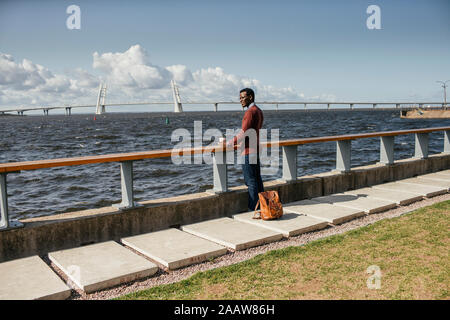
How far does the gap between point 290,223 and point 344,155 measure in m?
2.74

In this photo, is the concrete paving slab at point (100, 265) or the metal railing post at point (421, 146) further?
the metal railing post at point (421, 146)

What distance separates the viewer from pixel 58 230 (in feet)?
15.0

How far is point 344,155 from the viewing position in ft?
24.7

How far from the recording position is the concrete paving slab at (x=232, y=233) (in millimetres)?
4602

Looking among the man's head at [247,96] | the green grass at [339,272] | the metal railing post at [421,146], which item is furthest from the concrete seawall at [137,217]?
the metal railing post at [421,146]

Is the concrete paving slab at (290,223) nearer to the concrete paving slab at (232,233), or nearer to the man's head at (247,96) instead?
the concrete paving slab at (232,233)

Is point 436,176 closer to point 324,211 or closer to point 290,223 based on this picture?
point 324,211

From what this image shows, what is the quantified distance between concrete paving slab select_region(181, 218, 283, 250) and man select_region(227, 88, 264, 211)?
581mm

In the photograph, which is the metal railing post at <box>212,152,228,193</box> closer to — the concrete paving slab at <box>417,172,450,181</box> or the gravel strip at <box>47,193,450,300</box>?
the gravel strip at <box>47,193,450,300</box>

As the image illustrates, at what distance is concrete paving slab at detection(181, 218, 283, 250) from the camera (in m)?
4.60

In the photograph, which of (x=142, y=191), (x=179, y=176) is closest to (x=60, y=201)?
(x=142, y=191)
